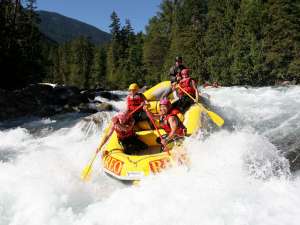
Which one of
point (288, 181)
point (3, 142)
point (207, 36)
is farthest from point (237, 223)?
point (207, 36)

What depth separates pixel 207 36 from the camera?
146 feet

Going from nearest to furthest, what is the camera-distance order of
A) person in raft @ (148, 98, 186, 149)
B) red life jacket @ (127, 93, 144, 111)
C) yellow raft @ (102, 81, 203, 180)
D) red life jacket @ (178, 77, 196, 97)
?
yellow raft @ (102, 81, 203, 180)
person in raft @ (148, 98, 186, 149)
red life jacket @ (127, 93, 144, 111)
red life jacket @ (178, 77, 196, 97)

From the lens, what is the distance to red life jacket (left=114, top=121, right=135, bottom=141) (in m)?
8.59

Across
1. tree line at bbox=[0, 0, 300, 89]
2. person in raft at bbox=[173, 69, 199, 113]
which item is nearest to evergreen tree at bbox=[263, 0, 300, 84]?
tree line at bbox=[0, 0, 300, 89]

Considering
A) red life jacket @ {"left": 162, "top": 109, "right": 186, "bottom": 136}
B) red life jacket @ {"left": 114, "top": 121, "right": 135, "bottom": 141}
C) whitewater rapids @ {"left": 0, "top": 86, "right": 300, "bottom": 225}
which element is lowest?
whitewater rapids @ {"left": 0, "top": 86, "right": 300, "bottom": 225}

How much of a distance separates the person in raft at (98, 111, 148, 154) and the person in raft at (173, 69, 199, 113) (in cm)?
267

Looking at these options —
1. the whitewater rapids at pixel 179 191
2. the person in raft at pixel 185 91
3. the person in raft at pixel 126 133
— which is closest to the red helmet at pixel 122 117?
the person in raft at pixel 126 133

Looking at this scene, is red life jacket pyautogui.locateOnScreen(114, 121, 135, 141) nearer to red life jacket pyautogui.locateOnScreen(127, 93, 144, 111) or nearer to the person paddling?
red life jacket pyautogui.locateOnScreen(127, 93, 144, 111)

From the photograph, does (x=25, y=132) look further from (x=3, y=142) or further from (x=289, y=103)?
(x=289, y=103)

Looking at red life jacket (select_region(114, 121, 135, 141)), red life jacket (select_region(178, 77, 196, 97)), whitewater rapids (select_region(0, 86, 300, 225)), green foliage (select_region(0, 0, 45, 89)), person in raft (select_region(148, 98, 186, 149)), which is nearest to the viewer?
whitewater rapids (select_region(0, 86, 300, 225))

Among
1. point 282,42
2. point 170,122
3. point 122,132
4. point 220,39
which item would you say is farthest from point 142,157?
point 220,39

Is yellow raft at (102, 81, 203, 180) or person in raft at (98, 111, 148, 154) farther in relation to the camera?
person in raft at (98, 111, 148, 154)

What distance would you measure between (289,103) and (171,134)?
A: 37.1 feet

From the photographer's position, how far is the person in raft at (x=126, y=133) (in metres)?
8.59
